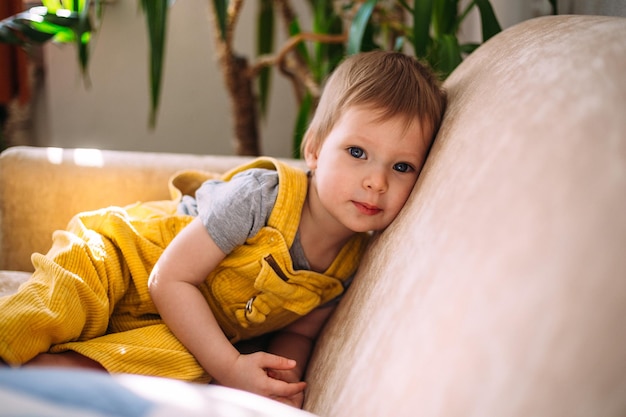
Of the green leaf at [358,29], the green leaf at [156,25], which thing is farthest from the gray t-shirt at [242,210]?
the green leaf at [156,25]

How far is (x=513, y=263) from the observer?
1.32 ft

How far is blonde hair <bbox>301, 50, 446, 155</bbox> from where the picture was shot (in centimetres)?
82

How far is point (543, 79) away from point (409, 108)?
0.30m

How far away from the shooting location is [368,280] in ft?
2.41

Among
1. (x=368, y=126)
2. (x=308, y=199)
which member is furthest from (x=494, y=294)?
(x=308, y=199)

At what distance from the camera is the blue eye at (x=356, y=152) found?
0.84 m

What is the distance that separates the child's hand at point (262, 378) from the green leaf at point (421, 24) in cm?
71

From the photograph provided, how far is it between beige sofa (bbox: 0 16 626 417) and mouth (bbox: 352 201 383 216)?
73 mm

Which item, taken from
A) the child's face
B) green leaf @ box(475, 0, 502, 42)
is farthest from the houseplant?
the child's face

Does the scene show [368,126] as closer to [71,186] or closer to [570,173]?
[570,173]

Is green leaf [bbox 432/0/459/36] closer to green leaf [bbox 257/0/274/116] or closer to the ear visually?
the ear

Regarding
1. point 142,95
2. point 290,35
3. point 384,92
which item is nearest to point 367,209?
point 384,92

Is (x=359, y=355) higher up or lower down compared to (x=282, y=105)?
higher up

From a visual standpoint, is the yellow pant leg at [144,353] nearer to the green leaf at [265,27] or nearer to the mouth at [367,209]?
the mouth at [367,209]
